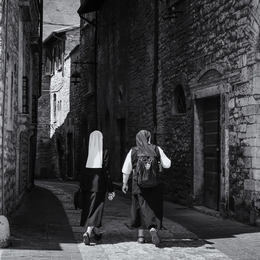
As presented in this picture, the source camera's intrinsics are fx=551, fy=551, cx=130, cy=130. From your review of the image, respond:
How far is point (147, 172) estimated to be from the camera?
270 inches

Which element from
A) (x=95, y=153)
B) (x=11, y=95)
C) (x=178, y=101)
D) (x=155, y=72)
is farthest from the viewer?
(x=155, y=72)

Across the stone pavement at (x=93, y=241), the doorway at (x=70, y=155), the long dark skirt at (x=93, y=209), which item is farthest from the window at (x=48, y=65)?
the long dark skirt at (x=93, y=209)

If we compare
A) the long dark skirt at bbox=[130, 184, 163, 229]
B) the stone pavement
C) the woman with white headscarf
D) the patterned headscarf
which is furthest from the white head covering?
the stone pavement

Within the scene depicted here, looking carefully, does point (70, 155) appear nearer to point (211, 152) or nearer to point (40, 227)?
point (211, 152)

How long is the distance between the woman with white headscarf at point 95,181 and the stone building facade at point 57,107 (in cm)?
1860

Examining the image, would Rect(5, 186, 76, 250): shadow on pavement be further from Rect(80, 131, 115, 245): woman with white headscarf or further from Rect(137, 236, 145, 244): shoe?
Rect(137, 236, 145, 244): shoe

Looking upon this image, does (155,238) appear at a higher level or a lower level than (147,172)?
lower

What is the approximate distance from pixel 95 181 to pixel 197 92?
13.7 ft

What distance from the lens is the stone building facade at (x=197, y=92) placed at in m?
8.77

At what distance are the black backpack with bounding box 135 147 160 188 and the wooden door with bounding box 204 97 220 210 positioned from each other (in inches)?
133

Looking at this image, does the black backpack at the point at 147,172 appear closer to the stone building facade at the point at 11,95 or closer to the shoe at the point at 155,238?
the shoe at the point at 155,238

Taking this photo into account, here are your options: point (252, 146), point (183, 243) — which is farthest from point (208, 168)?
point (183, 243)

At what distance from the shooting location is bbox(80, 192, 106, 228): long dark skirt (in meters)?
7.06

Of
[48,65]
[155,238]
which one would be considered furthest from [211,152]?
[48,65]
